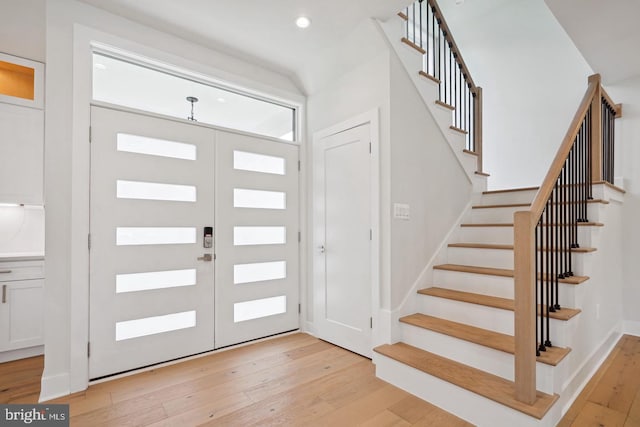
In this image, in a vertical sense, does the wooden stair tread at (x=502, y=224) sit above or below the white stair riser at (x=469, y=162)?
Result: below

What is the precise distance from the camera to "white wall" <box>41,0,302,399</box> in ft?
7.48

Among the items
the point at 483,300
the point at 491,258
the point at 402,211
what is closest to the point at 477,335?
the point at 483,300

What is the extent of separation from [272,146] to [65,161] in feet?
5.98

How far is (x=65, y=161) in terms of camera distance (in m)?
2.35

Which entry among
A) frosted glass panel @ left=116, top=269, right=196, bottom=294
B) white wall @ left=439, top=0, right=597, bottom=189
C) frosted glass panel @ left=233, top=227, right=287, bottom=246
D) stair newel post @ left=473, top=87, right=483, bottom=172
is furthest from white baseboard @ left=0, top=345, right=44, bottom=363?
white wall @ left=439, top=0, right=597, bottom=189

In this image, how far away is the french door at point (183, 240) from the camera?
2514 millimetres

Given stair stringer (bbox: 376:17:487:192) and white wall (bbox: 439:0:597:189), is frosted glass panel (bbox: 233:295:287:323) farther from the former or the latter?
white wall (bbox: 439:0:597:189)

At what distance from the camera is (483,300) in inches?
95.6

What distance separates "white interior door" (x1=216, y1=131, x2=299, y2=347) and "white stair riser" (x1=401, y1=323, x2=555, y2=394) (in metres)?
1.45

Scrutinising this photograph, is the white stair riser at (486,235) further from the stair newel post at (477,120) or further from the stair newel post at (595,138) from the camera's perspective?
the stair newel post at (477,120)

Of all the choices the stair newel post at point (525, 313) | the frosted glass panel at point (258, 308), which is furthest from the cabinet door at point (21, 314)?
the stair newel post at point (525, 313)

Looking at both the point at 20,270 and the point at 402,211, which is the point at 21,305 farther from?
the point at 402,211

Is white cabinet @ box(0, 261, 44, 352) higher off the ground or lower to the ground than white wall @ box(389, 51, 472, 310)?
lower

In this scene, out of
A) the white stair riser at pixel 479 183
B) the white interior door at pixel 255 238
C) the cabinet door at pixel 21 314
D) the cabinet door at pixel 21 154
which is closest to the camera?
the cabinet door at pixel 21 314
